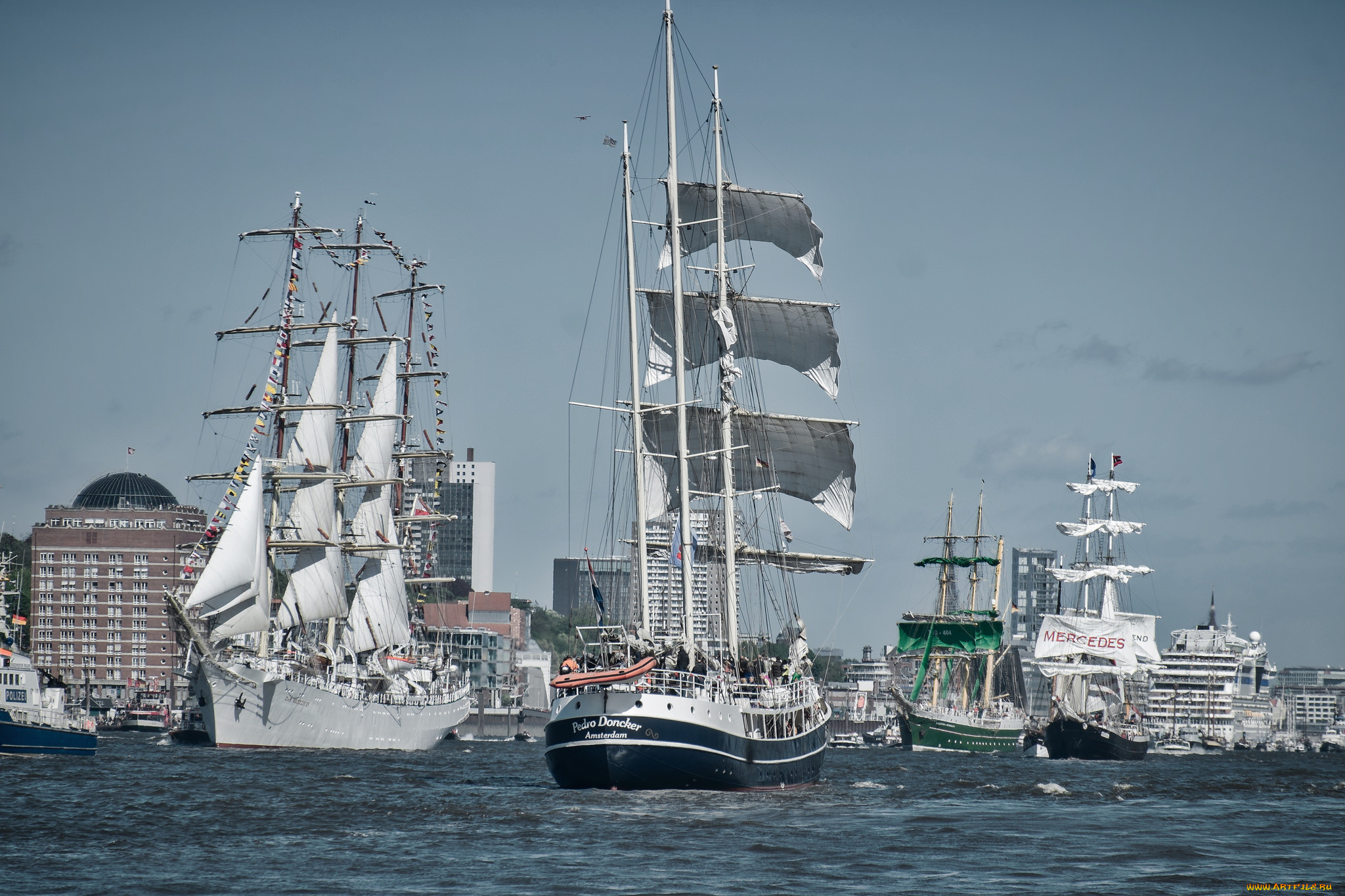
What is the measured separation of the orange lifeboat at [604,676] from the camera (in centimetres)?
4369

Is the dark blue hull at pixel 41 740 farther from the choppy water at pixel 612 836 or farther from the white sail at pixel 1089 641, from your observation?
the white sail at pixel 1089 641

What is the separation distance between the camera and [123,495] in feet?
628

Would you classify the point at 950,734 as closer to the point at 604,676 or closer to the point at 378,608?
the point at 378,608

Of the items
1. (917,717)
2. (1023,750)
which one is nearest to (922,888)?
(917,717)

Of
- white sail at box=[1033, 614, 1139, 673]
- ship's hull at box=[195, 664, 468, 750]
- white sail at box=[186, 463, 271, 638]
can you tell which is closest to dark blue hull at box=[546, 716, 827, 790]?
white sail at box=[186, 463, 271, 638]

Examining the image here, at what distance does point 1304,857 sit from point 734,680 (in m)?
18.0

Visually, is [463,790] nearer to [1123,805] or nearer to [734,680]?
[734,680]

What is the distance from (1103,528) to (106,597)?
11541 cm

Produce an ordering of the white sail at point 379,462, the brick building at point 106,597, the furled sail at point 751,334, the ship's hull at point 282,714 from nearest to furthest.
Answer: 1. the furled sail at point 751,334
2. the ship's hull at point 282,714
3. the white sail at point 379,462
4. the brick building at point 106,597

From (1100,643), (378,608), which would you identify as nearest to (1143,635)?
(1100,643)

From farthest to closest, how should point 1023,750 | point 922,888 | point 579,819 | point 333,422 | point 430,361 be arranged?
point 1023,750 → point 430,361 → point 333,422 → point 579,819 → point 922,888

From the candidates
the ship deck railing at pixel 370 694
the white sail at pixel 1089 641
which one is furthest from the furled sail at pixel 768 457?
the white sail at pixel 1089 641

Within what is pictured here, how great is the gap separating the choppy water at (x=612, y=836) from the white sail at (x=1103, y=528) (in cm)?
8745

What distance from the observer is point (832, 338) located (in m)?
66.2
